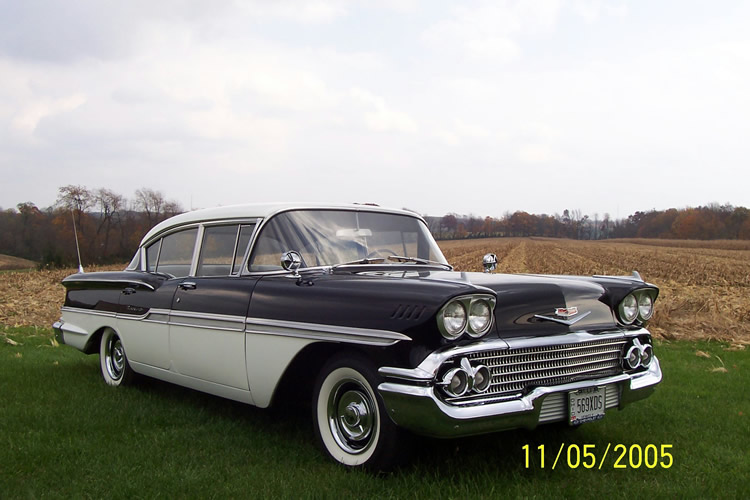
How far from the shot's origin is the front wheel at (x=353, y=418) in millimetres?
3303

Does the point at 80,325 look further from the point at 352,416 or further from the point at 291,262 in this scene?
the point at 352,416

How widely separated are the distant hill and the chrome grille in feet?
159

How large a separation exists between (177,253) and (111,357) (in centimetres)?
144

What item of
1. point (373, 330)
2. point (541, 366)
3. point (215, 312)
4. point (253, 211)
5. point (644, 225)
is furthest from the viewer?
point (644, 225)

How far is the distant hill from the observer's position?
151ft

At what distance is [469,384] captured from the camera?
312 centimetres

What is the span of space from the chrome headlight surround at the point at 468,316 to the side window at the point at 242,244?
1932 millimetres

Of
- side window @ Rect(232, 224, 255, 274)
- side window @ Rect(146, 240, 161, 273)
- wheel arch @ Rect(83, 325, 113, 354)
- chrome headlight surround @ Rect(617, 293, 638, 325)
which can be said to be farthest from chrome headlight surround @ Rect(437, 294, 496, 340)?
wheel arch @ Rect(83, 325, 113, 354)

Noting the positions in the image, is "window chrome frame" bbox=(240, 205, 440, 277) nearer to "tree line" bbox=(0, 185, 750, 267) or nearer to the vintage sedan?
the vintage sedan

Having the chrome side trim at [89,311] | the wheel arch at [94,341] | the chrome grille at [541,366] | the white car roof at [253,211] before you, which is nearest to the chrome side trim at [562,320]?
the chrome grille at [541,366]

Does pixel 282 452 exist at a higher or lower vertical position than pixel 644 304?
lower

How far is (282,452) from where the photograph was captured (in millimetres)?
3883

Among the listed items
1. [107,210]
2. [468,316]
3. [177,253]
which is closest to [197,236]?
[177,253]
